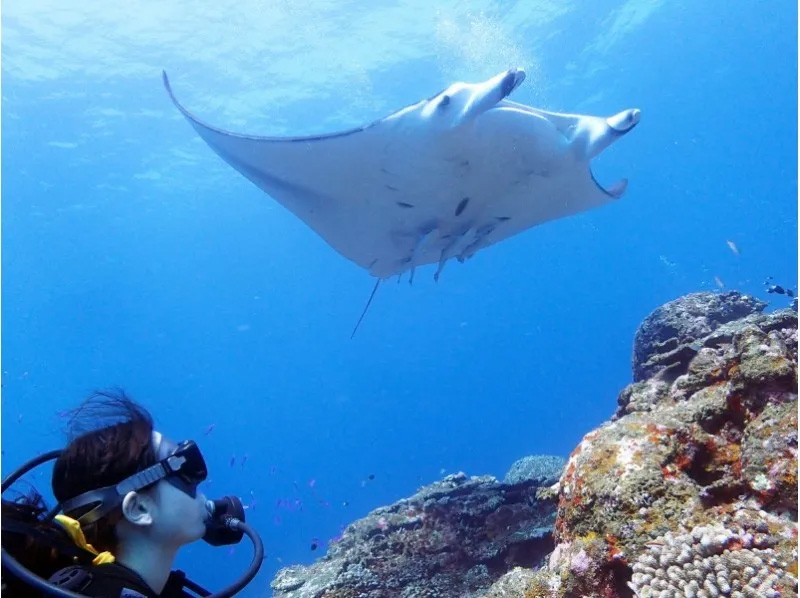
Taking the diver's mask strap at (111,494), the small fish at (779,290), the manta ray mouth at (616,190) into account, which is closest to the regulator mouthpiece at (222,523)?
the diver's mask strap at (111,494)

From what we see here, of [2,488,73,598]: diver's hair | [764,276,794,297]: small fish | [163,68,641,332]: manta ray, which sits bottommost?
[2,488,73,598]: diver's hair

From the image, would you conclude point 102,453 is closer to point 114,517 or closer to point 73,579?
point 114,517

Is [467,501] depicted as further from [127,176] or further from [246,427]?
[246,427]

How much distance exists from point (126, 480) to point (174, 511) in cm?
25

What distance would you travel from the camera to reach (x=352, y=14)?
63.8 ft

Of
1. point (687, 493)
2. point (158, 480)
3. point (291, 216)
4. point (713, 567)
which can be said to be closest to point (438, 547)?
point (687, 493)

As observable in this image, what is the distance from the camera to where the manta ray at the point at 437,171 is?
182 inches

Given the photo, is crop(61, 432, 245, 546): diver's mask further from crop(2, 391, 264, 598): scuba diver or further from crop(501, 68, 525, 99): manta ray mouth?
crop(501, 68, 525, 99): manta ray mouth

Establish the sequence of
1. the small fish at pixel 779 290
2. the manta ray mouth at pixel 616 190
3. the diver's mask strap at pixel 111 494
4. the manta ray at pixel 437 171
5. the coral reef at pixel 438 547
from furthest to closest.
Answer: the small fish at pixel 779 290 < the manta ray mouth at pixel 616 190 < the coral reef at pixel 438 547 < the manta ray at pixel 437 171 < the diver's mask strap at pixel 111 494

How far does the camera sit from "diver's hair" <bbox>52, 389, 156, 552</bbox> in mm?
1985

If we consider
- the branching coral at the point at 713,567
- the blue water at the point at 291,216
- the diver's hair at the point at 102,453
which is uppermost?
the blue water at the point at 291,216

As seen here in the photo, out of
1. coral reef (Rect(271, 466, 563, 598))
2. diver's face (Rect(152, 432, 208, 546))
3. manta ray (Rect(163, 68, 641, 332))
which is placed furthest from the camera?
coral reef (Rect(271, 466, 563, 598))

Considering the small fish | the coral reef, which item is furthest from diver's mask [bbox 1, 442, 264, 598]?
the small fish

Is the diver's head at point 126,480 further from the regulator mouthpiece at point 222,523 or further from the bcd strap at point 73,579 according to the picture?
the bcd strap at point 73,579
